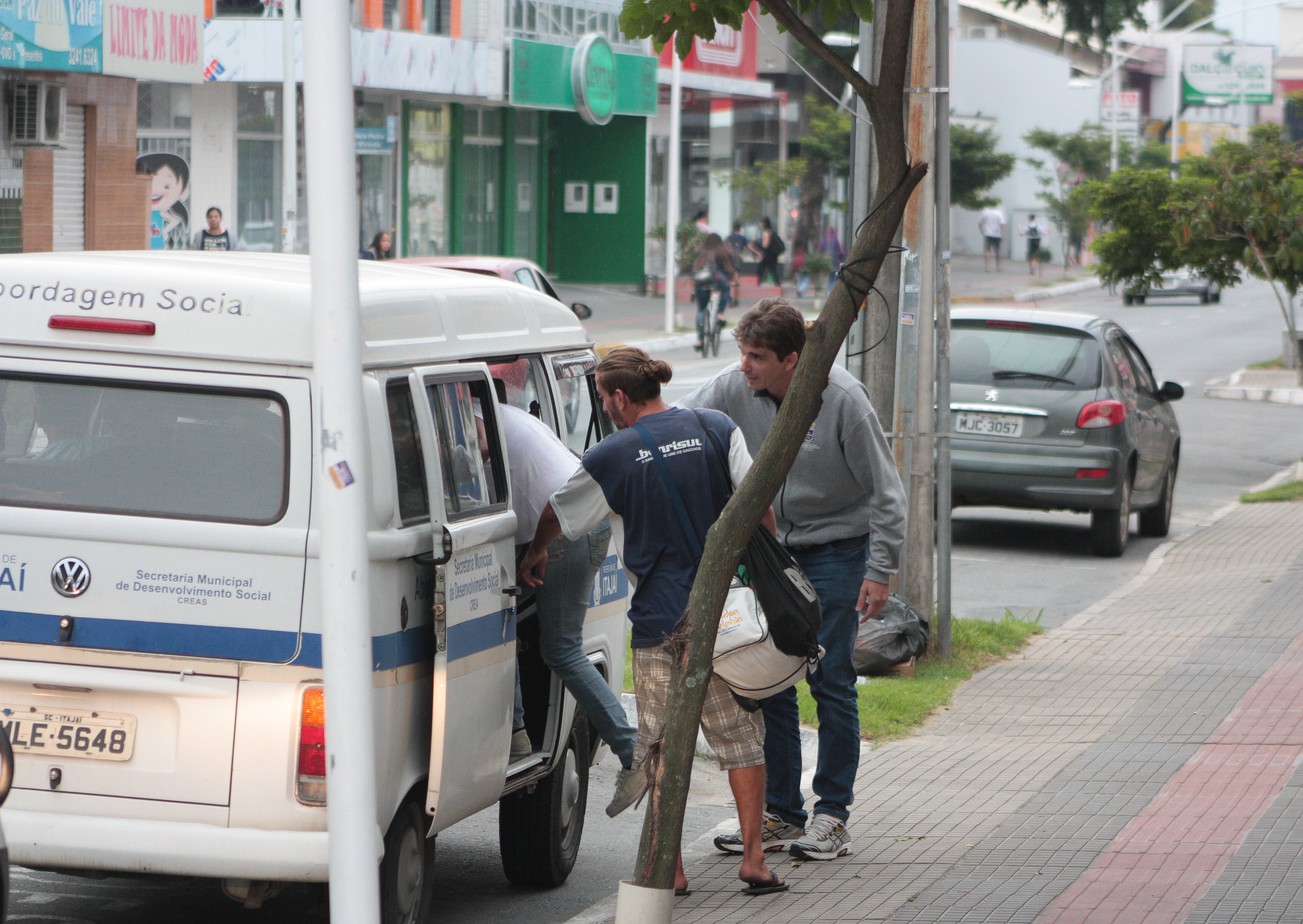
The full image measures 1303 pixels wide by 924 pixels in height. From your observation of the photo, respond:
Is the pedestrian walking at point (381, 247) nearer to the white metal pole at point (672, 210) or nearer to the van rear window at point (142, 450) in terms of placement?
the white metal pole at point (672, 210)

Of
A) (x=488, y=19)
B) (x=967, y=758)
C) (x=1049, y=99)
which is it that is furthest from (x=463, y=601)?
(x=1049, y=99)

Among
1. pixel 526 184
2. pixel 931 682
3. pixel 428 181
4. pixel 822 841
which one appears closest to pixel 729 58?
pixel 526 184

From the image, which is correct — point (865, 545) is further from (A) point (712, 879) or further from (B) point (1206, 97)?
(B) point (1206, 97)

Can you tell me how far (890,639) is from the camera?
894 centimetres

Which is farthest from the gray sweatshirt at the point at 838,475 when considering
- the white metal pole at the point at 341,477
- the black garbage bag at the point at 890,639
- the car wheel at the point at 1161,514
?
the car wheel at the point at 1161,514

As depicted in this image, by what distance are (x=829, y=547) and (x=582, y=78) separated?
3115 cm

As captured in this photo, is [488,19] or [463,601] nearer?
[463,601]

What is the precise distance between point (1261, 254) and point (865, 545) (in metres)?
16.0

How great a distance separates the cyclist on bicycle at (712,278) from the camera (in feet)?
92.9

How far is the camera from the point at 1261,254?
20422 mm

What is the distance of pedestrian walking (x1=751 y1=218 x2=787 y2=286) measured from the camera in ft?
129

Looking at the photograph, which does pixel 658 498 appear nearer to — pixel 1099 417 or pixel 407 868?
pixel 407 868

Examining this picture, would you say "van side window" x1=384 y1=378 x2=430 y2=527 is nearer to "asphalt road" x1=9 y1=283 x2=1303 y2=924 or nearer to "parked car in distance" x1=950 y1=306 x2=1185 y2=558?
"asphalt road" x1=9 y1=283 x2=1303 y2=924

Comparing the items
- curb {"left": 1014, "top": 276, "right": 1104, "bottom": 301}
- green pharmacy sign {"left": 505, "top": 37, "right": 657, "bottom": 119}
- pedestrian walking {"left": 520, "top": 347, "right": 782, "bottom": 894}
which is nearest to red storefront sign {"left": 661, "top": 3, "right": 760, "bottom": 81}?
green pharmacy sign {"left": 505, "top": 37, "right": 657, "bottom": 119}
